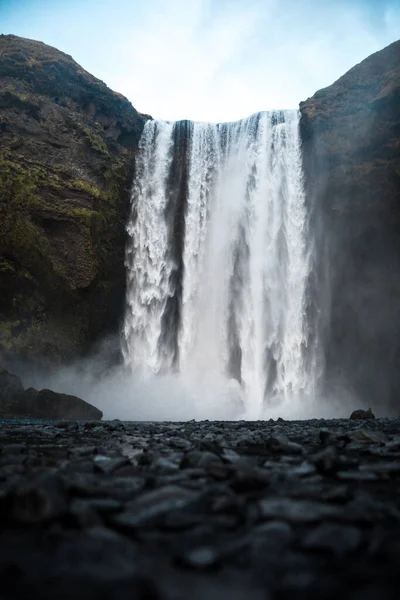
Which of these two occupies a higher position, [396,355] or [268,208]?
[268,208]

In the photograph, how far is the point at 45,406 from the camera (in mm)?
16797

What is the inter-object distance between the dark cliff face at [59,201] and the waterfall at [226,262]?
6.78 feet

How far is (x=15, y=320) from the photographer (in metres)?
22.2

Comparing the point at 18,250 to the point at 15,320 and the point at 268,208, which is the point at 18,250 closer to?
the point at 15,320

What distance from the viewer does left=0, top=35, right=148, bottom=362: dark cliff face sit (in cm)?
2316

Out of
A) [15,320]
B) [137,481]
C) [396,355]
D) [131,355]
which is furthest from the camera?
[131,355]

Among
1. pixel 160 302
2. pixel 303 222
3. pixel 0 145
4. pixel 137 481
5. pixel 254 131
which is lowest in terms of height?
pixel 137 481

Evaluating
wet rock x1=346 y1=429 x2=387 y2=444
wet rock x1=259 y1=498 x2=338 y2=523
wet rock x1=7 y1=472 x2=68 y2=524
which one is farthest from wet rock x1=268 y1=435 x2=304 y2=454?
wet rock x1=7 y1=472 x2=68 y2=524

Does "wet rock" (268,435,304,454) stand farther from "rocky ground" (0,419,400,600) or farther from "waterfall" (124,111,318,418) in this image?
"waterfall" (124,111,318,418)

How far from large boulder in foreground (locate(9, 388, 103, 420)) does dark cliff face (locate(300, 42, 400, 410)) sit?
15.1 metres

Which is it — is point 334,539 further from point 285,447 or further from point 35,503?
point 285,447

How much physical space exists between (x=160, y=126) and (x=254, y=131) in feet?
23.9

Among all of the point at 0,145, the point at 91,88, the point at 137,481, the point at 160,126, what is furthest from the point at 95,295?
the point at 137,481

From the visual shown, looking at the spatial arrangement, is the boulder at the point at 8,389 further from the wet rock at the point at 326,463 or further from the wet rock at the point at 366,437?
the wet rock at the point at 326,463
